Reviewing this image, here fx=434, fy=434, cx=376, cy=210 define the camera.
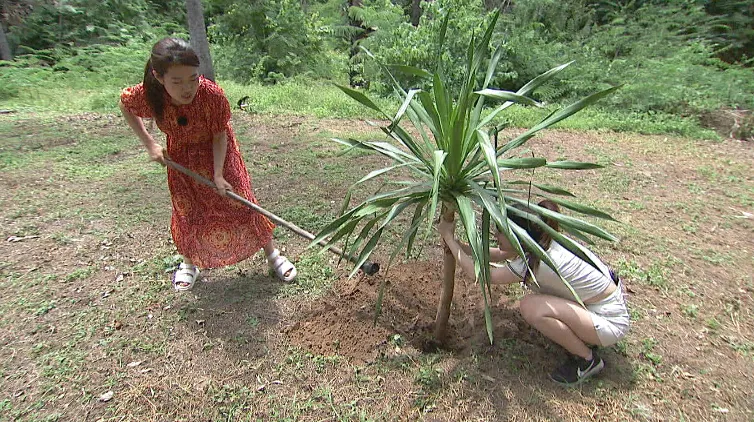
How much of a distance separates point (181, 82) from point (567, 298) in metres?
1.99

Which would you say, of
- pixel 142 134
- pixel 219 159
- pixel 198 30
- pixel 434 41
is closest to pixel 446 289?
pixel 219 159

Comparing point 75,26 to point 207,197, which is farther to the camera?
point 75,26

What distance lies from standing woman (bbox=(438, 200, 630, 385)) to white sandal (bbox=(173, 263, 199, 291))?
163cm

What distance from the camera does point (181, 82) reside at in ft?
6.45

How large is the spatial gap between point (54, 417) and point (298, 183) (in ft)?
8.21

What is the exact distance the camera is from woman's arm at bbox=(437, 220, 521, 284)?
192cm

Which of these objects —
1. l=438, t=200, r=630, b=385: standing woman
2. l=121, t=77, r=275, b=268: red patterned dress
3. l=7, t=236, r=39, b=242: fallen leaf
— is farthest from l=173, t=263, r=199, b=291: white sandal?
l=438, t=200, r=630, b=385: standing woman

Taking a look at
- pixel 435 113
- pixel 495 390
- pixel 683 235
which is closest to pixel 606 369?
pixel 495 390

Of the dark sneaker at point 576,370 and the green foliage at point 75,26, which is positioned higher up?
the green foliage at point 75,26

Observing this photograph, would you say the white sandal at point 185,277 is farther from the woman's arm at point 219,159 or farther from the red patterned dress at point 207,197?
the woman's arm at point 219,159

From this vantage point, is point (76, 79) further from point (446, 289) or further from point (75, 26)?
point (446, 289)

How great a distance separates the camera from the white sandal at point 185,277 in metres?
2.62

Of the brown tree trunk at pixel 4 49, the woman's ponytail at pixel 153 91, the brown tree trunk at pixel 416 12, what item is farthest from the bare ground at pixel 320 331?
the brown tree trunk at pixel 416 12

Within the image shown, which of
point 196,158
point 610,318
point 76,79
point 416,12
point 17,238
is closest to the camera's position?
point 610,318
